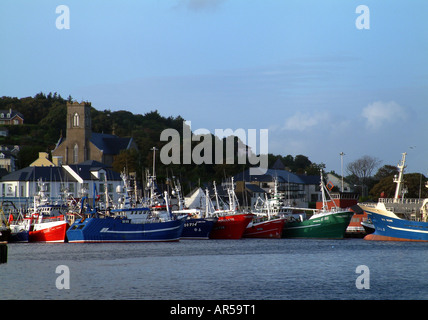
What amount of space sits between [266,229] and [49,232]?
27.1m

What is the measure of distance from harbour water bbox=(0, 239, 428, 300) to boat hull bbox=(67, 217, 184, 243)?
629cm

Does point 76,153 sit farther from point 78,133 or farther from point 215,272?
point 215,272

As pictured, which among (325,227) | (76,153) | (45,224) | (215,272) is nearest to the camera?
(215,272)

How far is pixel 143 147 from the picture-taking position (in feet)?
531

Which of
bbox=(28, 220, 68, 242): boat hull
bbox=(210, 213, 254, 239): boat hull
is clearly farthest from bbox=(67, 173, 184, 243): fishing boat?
bbox=(210, 213, 254, 239): boat hull

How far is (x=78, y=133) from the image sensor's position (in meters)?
153

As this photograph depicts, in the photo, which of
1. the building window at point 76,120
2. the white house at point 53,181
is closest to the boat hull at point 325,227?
the white house at point 53,181

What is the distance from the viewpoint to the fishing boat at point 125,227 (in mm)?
82250

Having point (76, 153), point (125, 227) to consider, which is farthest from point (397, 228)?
point (76, 153)

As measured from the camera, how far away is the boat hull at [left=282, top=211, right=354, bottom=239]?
9156 centimetres

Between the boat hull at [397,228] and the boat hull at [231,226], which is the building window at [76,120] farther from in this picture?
the boat hull at [397,228]
